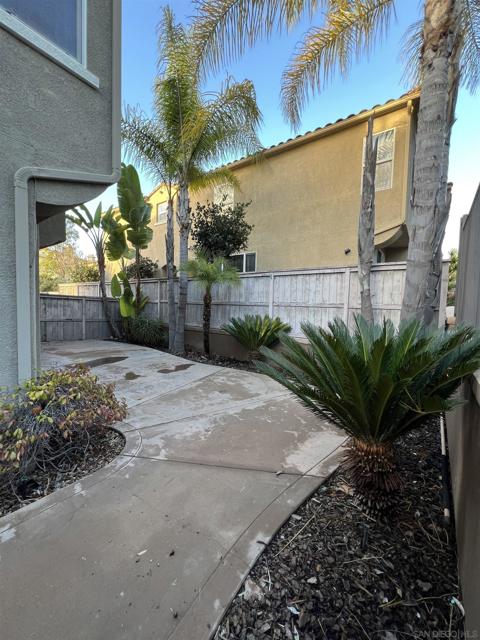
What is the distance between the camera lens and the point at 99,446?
3664mm

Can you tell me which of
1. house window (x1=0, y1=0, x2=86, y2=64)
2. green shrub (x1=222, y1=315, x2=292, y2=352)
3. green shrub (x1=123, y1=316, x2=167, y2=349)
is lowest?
green shrub (x1=123, y1=316, x2=167, y2=349)

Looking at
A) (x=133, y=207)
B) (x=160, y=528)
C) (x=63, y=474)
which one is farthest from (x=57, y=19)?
(x=133, y=207)

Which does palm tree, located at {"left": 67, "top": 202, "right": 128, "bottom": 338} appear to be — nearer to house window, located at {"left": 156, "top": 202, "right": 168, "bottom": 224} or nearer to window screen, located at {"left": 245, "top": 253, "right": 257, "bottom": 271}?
window screen, located at {"left": 245, "top": 253, "right": 257, "bottom": 271}

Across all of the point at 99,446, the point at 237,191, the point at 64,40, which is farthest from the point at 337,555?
the point at 237,191

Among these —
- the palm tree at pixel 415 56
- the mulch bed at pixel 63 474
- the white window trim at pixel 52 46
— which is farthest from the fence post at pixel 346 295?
the white window trim at pixel 52 46

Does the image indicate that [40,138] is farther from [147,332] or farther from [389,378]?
[147,332]

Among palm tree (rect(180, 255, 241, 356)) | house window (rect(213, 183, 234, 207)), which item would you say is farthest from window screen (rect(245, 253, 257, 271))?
palm tree (rect(180, 255, 241, 356))

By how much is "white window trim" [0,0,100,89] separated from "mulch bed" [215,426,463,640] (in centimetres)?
516

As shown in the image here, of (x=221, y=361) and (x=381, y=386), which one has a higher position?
(x=381, y=386)

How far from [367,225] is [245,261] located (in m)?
7.06

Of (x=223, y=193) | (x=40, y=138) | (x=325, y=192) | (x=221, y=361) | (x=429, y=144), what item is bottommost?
(x=221, y=361)

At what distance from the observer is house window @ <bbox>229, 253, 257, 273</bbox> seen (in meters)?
12.7

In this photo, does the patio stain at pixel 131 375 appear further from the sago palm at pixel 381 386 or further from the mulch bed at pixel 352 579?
the mulch bed at pixel 352 579

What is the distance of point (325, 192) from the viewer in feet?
35.0
